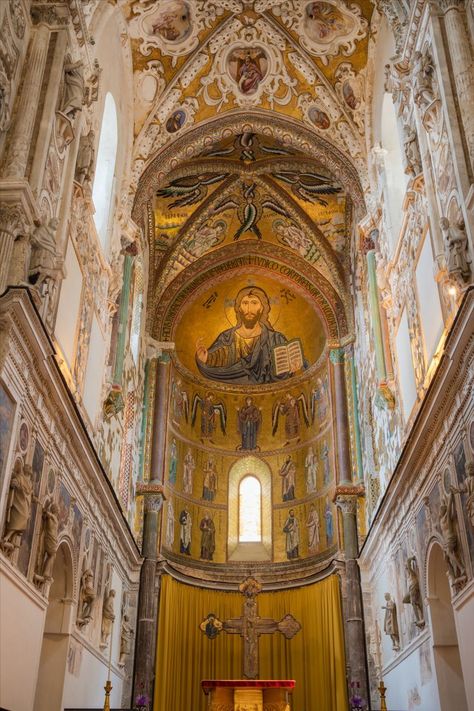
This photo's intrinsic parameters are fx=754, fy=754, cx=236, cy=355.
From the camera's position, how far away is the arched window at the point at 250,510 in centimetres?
2452

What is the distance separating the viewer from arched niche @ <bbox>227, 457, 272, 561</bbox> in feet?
78.8

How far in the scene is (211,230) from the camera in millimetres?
24859

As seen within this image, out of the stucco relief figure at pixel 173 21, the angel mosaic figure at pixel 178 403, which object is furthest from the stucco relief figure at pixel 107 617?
the stucco relief figure at pixel 173 21

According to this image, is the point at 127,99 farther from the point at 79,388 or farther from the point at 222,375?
the point at 222,375

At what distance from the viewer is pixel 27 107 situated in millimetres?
11305

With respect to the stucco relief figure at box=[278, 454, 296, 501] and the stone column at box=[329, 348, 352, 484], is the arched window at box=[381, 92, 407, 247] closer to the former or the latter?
the stone column at box=[329, 348, 352, 484]

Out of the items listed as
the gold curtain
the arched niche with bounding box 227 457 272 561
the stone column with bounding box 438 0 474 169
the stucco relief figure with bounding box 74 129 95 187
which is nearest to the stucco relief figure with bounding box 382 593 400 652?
the gold curtain

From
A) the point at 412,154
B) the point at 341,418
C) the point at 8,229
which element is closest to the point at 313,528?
the point at 341,418

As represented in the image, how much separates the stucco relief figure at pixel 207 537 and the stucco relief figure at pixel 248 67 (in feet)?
42.7

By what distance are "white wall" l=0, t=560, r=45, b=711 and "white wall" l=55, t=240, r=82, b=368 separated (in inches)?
163

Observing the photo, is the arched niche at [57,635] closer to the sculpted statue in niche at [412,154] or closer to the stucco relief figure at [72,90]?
the stucco relief figure at [72,90]

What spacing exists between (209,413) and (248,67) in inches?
451

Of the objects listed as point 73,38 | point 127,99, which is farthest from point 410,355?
point 127,99

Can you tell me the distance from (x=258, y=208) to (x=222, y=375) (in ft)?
19.6
